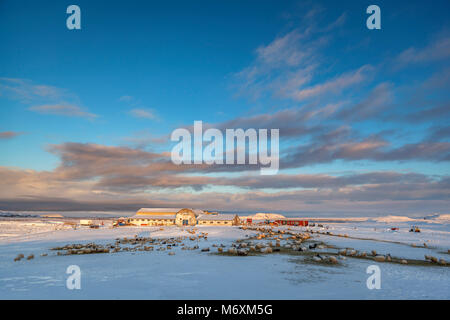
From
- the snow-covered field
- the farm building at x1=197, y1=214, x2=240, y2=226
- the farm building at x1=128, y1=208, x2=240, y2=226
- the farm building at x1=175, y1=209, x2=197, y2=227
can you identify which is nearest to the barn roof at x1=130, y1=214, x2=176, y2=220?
the farm building at x1=128, y1=208, x2=240, y2=226

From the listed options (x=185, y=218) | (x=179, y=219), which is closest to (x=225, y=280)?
(x=185, y=218)

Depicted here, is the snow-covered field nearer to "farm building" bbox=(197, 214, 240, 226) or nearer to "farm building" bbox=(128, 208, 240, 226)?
"farm building" bbox=(128, 208, 240, 226)

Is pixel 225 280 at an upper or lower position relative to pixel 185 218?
upper

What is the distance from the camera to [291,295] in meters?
9.98

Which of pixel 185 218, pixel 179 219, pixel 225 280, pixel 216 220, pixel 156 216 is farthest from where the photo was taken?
pixel 156 216

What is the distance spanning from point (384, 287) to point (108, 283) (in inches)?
457

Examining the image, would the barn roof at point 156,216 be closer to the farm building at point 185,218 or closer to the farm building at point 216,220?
the farm building at point 185,218

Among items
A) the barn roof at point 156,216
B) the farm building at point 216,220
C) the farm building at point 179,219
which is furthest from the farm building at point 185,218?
the farm building at point 216,220

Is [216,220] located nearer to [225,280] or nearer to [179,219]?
[179,219]
